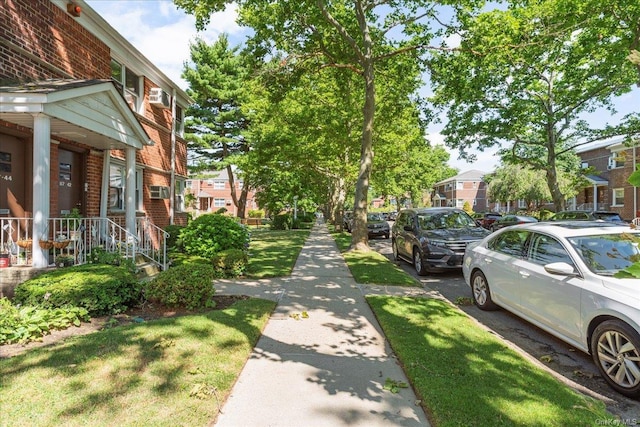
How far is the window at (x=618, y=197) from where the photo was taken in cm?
3184

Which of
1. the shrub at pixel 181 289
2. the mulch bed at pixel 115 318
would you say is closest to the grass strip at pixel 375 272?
the mulch bed at pixel 115 318

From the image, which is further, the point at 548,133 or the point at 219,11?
the point at 548,133

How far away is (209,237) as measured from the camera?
1020cm

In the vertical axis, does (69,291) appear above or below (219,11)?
below

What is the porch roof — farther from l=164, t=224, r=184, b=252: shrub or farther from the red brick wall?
l=164, t=224, r=184, b=252: shrub

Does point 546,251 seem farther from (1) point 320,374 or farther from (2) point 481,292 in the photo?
(1) point 320,374

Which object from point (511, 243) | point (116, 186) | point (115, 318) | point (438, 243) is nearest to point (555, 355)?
point (511, 243)

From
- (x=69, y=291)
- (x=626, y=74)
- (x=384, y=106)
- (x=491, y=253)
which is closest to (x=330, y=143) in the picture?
(x=384, y=106)

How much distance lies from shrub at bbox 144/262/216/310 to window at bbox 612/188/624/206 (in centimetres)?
3816

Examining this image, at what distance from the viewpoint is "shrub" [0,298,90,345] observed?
433cm

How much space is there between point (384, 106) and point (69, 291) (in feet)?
57.0

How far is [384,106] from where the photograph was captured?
1952 cm

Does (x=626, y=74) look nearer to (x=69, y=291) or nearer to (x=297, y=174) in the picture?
(x=297, y=174)

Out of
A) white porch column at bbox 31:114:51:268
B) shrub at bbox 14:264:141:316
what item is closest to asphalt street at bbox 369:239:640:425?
shrub at bbox 14:264:141:316
